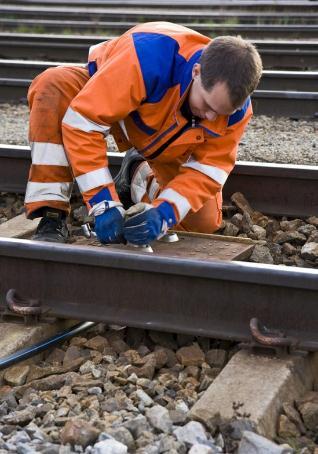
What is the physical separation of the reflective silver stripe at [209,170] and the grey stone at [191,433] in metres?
1.66

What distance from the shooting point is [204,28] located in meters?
11.7

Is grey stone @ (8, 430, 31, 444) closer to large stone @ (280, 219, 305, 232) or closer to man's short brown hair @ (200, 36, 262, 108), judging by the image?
man's short brown hair @ (200, 36, 262, 108)

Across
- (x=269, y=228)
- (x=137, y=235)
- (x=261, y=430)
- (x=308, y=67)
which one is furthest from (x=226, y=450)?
(x=308, y=67)

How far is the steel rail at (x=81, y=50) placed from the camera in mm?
9938

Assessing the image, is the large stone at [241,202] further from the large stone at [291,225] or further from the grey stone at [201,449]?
the grey stone at [201,449]

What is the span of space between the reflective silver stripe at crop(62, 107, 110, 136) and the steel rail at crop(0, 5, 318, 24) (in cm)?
930

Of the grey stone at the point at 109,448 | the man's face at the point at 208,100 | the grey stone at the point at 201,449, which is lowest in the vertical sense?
the grey stone at the point at 201,449

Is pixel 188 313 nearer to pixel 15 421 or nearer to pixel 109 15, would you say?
pixel 15 421

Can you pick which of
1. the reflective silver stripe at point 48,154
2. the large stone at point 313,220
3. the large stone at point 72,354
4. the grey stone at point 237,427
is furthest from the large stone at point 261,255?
the grey stone at point 237,427

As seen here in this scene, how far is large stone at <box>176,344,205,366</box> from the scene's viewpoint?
3.74 m

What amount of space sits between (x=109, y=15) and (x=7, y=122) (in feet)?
22.4

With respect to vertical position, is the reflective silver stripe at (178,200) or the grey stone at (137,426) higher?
the reflective silver stripe at (178,200)

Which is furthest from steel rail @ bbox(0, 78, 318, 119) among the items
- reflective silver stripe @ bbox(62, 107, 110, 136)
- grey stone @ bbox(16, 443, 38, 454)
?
grey stone @ bbox(16, 443, 38, 454)

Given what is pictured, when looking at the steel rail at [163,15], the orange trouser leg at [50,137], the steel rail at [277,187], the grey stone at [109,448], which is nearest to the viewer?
the grey stone at [109,448]
